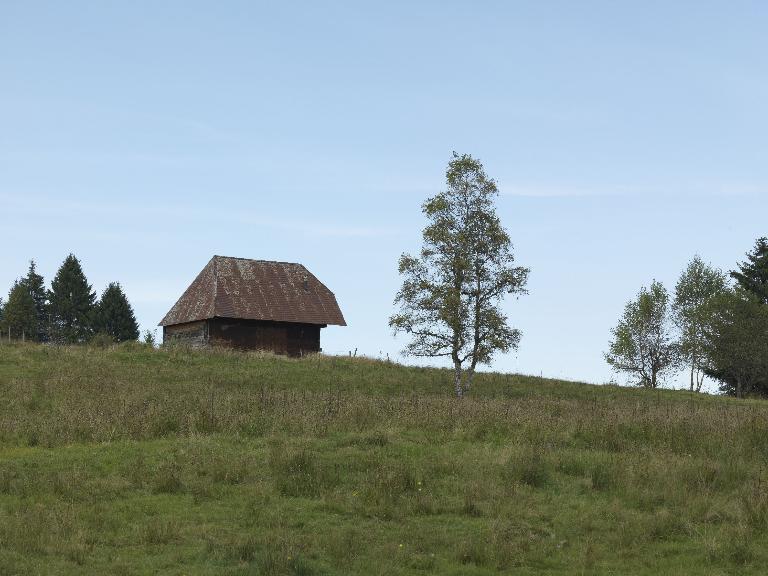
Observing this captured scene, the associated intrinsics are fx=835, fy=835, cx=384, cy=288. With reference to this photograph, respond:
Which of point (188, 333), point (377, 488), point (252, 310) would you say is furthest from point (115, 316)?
point (377, 488)

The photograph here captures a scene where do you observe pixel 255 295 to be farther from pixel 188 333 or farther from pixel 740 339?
pixel 740 339

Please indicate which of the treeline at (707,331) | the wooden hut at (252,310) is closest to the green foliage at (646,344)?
the treeline at (707,331)

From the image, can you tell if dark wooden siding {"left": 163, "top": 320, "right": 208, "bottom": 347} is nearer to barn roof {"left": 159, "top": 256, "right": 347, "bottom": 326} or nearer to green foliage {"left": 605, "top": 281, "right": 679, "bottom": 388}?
barn roof {"left": 159, "top": 256, "right": 347, "bottom": 326}

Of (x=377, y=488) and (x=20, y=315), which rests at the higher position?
(x=20, y=315)

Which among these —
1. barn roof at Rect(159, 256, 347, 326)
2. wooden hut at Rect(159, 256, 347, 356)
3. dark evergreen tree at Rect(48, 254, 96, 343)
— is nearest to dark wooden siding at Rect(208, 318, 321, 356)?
wooden hut at Rect(159, 256, 347, 356)

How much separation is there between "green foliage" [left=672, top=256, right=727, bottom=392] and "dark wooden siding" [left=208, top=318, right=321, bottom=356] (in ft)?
112

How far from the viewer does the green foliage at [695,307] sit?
7575cm

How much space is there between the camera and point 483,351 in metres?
42.4

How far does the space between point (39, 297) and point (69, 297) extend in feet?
22.5

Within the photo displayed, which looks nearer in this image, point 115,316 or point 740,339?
point 740,339

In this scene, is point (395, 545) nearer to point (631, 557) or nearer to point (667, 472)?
point (631, 557)

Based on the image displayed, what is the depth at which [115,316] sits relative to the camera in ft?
310

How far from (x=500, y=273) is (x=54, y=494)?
106ft

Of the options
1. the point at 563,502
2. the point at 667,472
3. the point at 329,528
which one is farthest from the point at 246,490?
the point at 667,472
